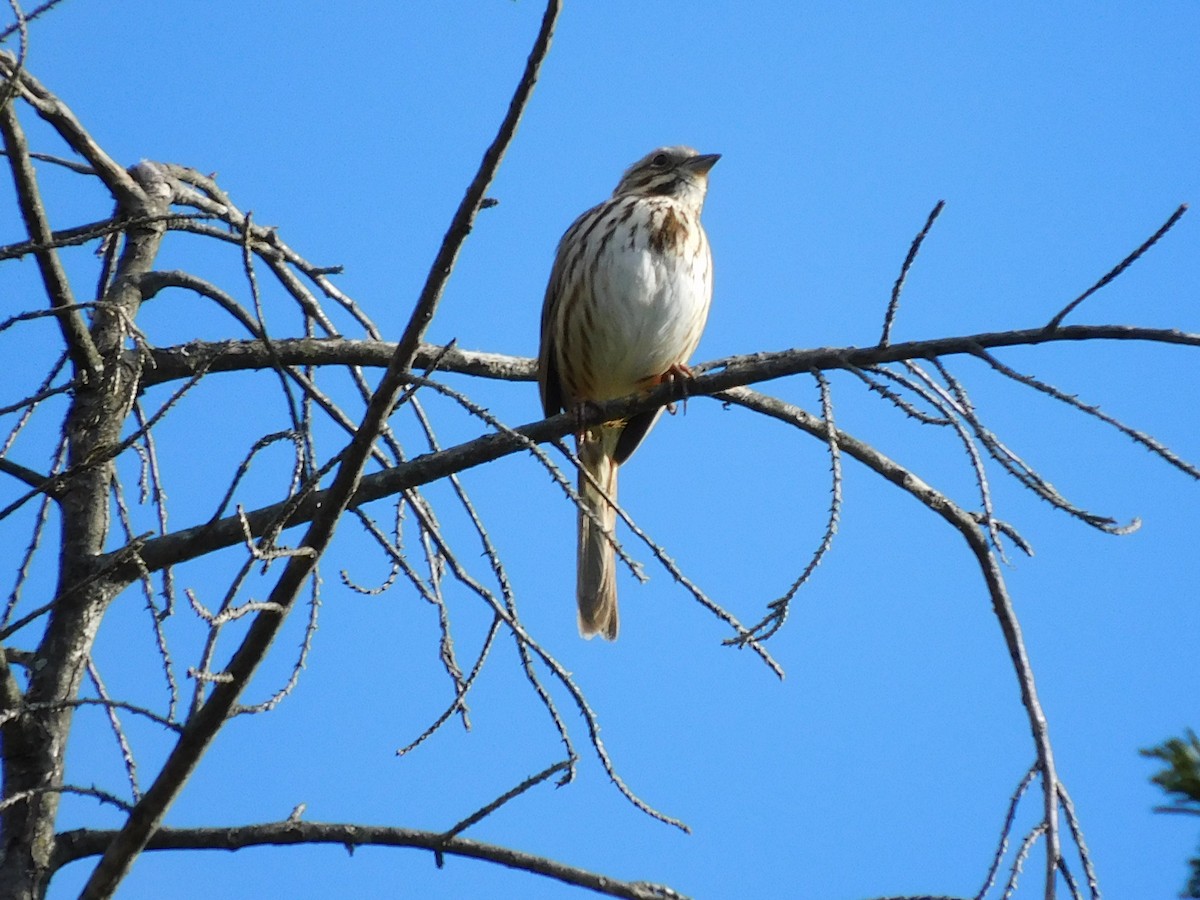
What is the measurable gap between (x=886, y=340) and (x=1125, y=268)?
0.48 m

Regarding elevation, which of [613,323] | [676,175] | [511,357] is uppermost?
[676,175]

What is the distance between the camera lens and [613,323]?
5.21 metres

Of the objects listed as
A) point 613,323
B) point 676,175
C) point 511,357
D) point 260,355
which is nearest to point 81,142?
point 260,355

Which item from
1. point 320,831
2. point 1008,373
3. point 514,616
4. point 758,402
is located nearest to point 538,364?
point 758,402

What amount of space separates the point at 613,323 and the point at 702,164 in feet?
3.51

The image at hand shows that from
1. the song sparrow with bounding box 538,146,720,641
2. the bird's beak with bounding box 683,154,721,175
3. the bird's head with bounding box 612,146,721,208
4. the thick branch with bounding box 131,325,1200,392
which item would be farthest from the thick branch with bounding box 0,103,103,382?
the bird's beak with bounding box 683,154,721,175

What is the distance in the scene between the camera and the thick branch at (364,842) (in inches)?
122

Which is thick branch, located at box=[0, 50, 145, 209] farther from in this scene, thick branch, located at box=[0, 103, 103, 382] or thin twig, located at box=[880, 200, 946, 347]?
thin twig, located at box=[880, 200, 946, 347]

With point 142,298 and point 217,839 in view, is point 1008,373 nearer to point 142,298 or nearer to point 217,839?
point 217,839

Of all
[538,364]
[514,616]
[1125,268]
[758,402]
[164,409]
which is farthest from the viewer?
[538,364]

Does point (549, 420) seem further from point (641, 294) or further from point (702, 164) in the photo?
point (702, 164)

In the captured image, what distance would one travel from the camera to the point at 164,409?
2.83 m

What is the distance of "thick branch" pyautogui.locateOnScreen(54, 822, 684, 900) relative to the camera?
10.2 feet

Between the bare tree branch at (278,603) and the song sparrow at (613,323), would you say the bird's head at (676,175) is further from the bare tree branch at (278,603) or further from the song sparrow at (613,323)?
the bare tree branch at (278,603)
